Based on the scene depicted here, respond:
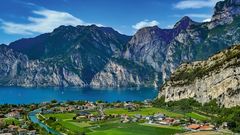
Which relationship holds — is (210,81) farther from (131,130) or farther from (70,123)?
(70,123)

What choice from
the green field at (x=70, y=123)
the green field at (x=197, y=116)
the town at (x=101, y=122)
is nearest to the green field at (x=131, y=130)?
the town at (x=101, y=122)

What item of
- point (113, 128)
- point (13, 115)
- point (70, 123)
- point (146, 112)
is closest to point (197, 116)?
point (146, 112)

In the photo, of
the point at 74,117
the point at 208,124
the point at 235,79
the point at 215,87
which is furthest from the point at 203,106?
the point at 74,117

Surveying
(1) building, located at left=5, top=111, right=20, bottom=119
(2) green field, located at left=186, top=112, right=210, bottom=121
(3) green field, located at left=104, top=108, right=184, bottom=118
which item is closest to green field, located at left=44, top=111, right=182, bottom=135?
(2) green field, located at left=186, top=112, right=210, bottom=121

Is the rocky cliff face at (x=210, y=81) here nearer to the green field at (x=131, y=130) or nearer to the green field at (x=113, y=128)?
the green field at (x=131, y=130)

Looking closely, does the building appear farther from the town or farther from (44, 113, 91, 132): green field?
(44, 113, 91, 132): green field

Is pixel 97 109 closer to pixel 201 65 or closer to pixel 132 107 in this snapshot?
pixel 132 107
